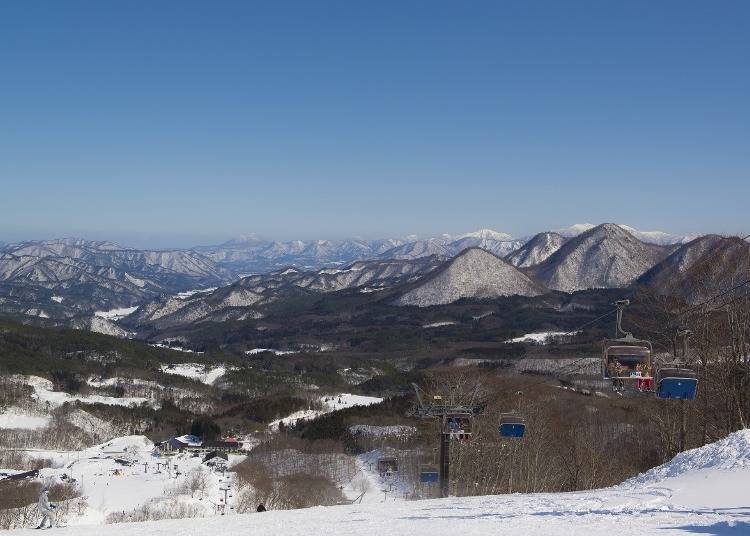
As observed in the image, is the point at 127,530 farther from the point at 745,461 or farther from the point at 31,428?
the point at 31,428

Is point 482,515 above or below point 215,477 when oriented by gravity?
above

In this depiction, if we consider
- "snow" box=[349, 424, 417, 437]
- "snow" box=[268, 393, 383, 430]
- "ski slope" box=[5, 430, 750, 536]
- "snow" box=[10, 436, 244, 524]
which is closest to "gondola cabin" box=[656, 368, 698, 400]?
"ski slope" box=[5, 430, 750, 536]

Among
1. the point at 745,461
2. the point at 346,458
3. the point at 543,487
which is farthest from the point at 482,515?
the point at 346,458

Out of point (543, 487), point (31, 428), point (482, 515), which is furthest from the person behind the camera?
point (31, 428)

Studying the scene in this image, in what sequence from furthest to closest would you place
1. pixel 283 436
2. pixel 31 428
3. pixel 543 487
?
1. pixel 31 428
2. pixel 283 436
3. pixel 543 487

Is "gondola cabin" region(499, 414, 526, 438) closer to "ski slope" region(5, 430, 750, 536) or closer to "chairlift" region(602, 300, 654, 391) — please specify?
"ski slope" region(5, 430, 750, 536)

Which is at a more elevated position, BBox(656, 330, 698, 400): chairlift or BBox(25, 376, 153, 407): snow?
BBox(656, 330, 698, 400): chairlift

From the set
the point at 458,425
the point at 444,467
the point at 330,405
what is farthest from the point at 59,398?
the point at 458,425
